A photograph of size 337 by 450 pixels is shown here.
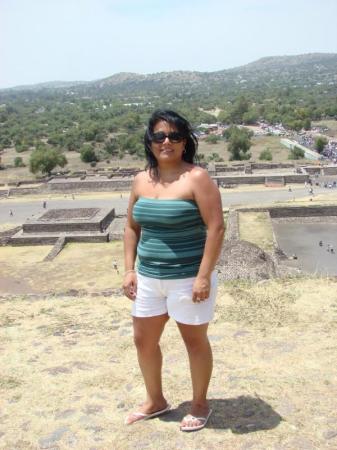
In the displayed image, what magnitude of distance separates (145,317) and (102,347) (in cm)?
159

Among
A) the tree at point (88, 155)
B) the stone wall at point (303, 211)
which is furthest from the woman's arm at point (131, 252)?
the tree at point (88, 155)

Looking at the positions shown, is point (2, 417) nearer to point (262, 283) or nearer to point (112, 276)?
point (262, 283)

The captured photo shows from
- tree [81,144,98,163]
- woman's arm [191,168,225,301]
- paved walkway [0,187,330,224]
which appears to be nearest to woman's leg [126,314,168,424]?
woman's arm [191,168,225,301]

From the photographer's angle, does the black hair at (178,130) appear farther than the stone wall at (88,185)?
No

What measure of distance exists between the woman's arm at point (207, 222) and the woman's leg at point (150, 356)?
0.35 m

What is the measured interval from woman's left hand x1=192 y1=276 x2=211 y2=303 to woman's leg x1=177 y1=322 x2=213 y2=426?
0.18 meters

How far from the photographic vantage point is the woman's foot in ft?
10.3

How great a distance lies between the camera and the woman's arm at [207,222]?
8.64 feet

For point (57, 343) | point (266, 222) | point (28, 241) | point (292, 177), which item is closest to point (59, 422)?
point (57, 343)

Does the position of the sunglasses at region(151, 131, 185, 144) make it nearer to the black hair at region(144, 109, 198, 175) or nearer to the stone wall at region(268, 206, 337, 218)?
the black hair at region(144, 109, 198, 175)

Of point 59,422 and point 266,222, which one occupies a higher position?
point 59,422

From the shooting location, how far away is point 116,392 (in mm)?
3584

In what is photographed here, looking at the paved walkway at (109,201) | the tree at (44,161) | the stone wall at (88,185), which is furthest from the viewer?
the tree at (44,161)

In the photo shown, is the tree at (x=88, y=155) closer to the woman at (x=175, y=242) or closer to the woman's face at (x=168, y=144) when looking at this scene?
the woman at (x=175, y=242)
